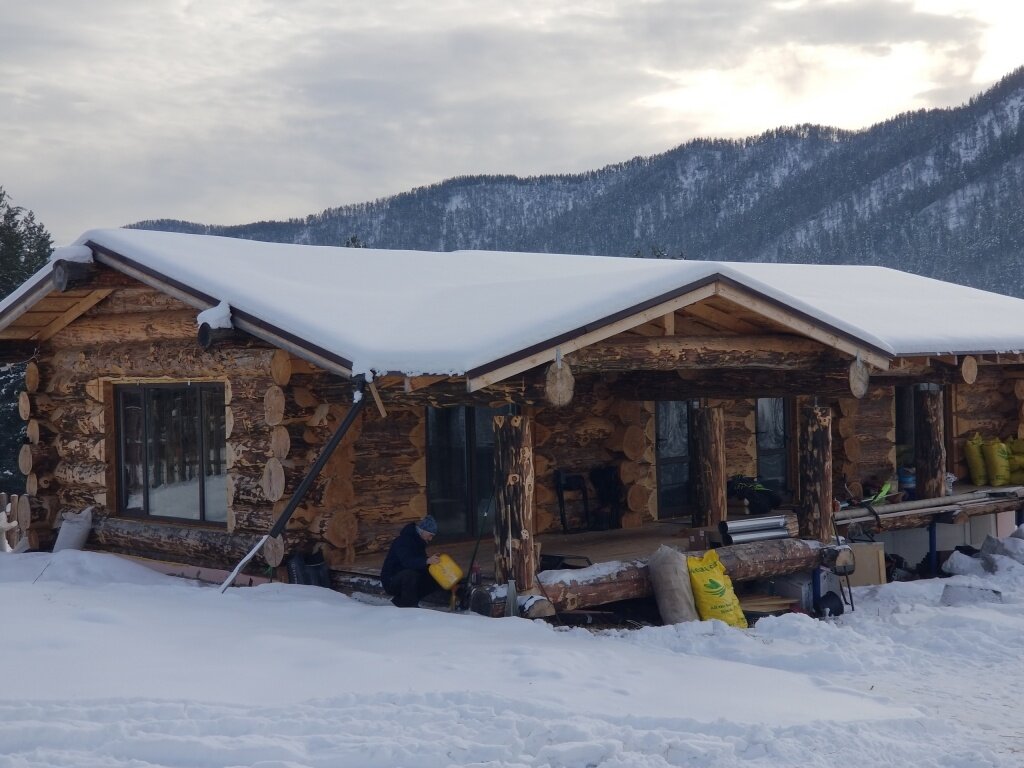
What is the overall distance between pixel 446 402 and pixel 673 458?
6.40m

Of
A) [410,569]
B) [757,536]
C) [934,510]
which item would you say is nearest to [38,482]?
[410,569]

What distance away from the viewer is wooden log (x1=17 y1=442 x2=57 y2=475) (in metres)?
13.4

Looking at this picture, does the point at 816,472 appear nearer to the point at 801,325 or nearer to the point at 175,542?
the point at 801,325

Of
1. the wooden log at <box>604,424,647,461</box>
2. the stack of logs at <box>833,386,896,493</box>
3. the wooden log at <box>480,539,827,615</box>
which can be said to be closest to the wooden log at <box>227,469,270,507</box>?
the wooden log at <box>480,539,827,615</box>

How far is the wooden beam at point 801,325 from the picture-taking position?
10.1 m

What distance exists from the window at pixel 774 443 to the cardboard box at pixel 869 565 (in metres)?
3.16

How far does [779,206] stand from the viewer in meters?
127

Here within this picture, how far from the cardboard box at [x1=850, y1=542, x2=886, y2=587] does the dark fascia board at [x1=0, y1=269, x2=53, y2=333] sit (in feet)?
30.2

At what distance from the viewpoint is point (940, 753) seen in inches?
→ 259

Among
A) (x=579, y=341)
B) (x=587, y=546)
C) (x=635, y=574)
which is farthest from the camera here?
(x=587, y=546)

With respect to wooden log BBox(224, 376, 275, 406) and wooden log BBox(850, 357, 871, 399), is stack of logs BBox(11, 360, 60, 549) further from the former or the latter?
wooden log BBox(850, 357, 871, 399)

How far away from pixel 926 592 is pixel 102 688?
8.80 metres

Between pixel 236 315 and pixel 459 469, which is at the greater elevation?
pixel 236 315

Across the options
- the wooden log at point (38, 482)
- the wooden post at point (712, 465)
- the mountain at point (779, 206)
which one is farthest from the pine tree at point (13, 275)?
the mountain at point (779, 206)
